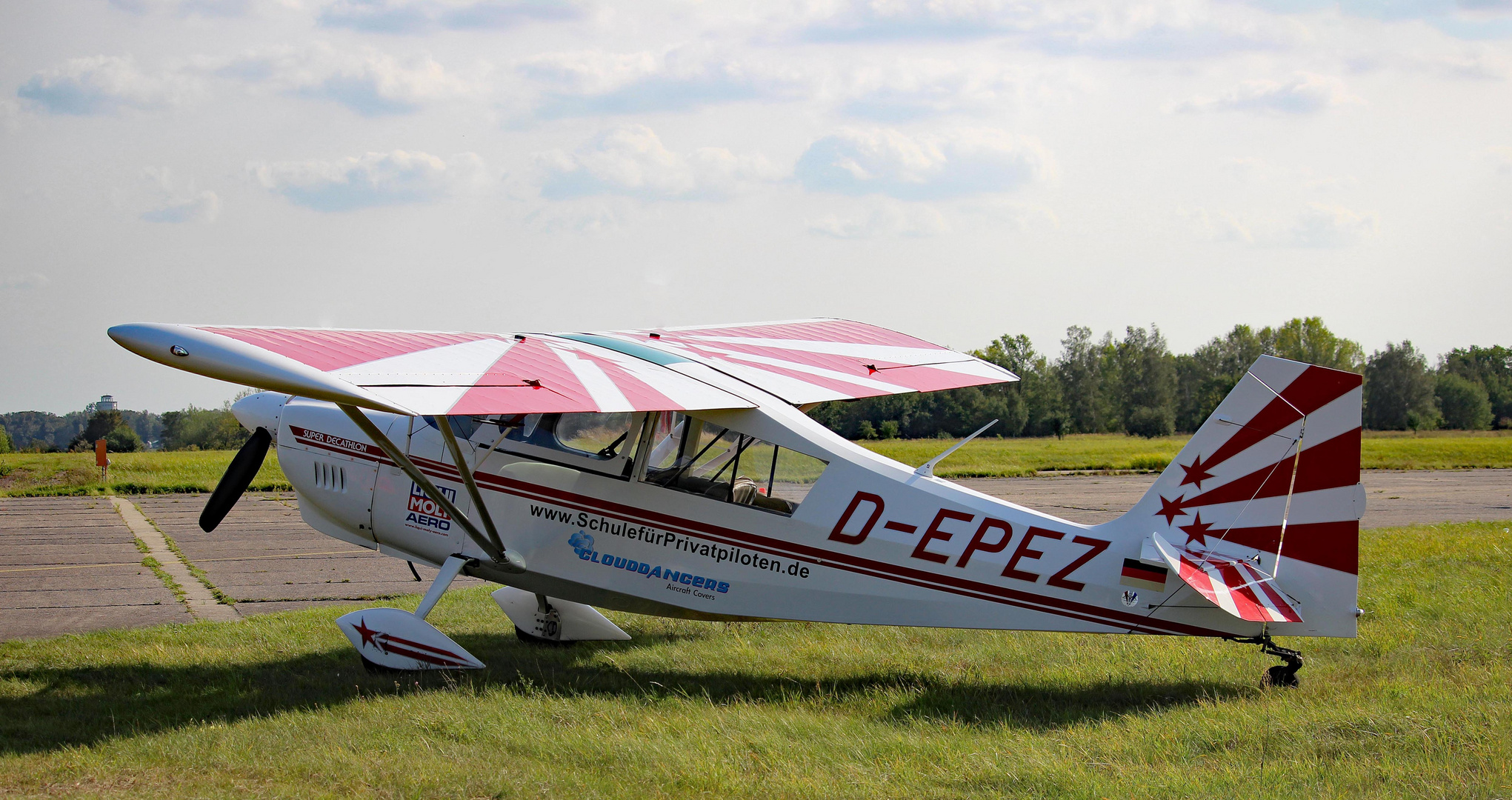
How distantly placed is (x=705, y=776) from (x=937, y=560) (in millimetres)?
2206

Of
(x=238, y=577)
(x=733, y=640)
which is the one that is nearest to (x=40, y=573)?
(x=238, y=577)

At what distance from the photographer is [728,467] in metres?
7.05

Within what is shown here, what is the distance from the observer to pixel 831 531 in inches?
266

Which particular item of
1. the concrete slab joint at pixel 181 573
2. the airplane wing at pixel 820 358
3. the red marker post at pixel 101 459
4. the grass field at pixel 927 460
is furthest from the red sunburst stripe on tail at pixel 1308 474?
the red marker post at pixel 101 459

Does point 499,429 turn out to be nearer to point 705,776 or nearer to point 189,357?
point 189,357

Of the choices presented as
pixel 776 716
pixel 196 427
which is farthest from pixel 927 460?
pixel 196 427

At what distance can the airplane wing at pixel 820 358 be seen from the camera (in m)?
8.22

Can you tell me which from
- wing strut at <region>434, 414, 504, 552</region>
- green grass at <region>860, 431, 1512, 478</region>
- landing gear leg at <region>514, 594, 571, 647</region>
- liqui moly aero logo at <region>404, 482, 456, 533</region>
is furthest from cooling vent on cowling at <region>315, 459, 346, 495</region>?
green grass at <region>860, 431, 1512, 478</region>

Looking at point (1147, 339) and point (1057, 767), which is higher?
point (1147, 339)

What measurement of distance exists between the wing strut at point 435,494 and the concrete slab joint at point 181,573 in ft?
12.2

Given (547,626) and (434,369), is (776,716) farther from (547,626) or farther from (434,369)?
(547,626)

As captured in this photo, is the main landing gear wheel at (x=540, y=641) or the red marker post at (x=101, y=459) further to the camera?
the red marker post at (x=101, y=459)

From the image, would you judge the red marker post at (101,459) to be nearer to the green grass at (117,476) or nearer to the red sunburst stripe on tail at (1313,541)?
the green grass at (117,476)

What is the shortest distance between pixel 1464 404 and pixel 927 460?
85899mm
